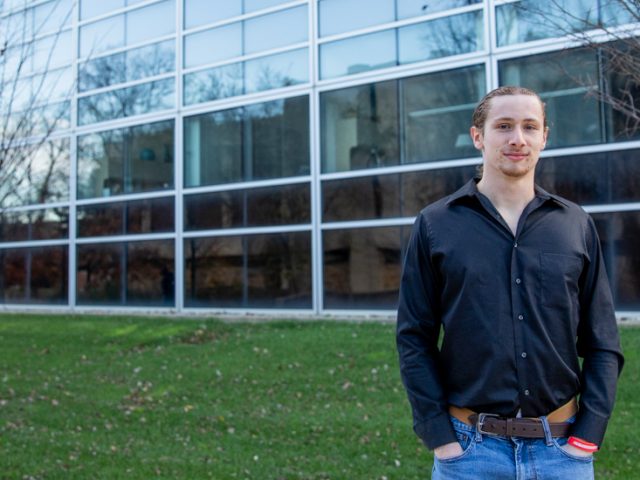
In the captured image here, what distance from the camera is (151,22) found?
63.7ft

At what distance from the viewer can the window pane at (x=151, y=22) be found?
753 inches

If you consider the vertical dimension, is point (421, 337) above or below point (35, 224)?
below

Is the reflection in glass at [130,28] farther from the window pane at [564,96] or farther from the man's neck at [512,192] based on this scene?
the man's neck at [512,192]

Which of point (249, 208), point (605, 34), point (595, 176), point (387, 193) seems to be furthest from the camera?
point (249, 208)

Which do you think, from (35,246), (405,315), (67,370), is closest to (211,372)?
(67,370)

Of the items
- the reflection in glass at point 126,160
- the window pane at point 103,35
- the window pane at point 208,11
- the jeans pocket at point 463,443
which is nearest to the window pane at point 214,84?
the reflection in glass at point 126,160

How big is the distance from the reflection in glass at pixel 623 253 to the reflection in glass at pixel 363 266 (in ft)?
13.2

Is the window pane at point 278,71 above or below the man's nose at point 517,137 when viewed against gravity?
above

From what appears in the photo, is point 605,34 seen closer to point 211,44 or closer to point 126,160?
point 211,44

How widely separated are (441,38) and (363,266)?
520cm

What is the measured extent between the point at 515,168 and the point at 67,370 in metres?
9.45

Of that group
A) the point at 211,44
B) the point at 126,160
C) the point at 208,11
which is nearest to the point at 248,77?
the point at 211,44

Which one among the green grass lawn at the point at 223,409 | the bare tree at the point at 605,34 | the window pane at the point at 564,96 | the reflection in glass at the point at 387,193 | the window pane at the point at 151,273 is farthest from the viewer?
the window pane at the point at 151,273

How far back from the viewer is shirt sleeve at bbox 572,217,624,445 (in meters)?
2.28
